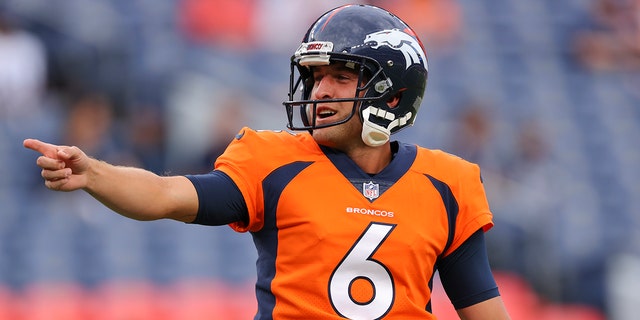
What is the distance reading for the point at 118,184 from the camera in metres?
3.16

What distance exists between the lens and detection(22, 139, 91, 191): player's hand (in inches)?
116

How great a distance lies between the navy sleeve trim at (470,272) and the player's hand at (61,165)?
1389mm

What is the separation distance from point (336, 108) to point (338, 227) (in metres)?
0.46

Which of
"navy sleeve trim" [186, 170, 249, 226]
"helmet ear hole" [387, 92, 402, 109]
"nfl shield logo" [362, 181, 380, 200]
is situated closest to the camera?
"navy sleeve trim" [186, 170, 249, 226]

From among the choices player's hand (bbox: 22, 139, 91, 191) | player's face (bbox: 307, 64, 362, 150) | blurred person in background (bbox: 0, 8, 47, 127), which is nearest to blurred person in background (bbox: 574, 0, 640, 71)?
blurred person in background (bbox: 0, 8, 47, 127)

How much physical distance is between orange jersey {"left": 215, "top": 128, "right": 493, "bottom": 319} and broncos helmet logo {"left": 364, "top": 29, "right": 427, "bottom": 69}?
43cm

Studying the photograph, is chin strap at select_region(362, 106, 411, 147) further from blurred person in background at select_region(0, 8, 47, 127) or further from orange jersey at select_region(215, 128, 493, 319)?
blurred person in background at select_region(0, 8, 47, 127)

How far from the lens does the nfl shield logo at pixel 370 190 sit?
11.8 ft

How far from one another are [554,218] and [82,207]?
4359mm

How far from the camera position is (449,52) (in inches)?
443

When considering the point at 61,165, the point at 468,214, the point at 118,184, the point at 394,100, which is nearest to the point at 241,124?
the point at 394,100

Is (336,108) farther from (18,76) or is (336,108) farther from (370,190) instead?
(18,76)

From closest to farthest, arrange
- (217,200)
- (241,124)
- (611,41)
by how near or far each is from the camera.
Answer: (217,200) → (241,124) → (611,41)

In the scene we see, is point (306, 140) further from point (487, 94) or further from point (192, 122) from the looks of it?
point (487, 94)
